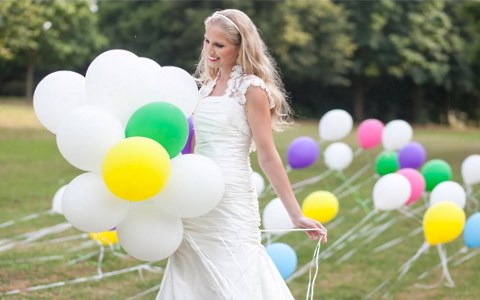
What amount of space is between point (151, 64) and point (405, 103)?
107 ft

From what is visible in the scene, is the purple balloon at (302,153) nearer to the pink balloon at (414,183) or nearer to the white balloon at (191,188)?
the pink balloon at (414,183)

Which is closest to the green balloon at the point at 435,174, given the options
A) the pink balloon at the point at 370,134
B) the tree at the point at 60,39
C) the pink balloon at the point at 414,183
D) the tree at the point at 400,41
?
the pink balloon at the point at 414,183

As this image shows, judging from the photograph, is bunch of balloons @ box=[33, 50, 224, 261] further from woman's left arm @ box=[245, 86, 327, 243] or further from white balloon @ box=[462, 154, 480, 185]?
white balloon @ box=[462, 154, 480, 185]

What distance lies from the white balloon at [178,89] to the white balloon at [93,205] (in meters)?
0.41

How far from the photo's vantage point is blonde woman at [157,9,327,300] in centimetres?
304

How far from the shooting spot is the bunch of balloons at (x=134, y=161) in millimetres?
2760

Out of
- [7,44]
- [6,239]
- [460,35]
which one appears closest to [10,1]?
[7,44]

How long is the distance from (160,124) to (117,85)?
0.23 metres

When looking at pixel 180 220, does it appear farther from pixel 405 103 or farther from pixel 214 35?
pixel 405 103

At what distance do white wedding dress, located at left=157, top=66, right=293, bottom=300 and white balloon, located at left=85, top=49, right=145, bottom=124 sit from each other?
29cm

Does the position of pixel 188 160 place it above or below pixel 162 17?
above

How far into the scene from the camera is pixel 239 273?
3.10 metres

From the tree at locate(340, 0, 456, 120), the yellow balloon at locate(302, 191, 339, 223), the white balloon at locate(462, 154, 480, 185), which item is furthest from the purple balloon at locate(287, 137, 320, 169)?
the tree at locate(340, 0, 456, 120)

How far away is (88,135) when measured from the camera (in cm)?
280
